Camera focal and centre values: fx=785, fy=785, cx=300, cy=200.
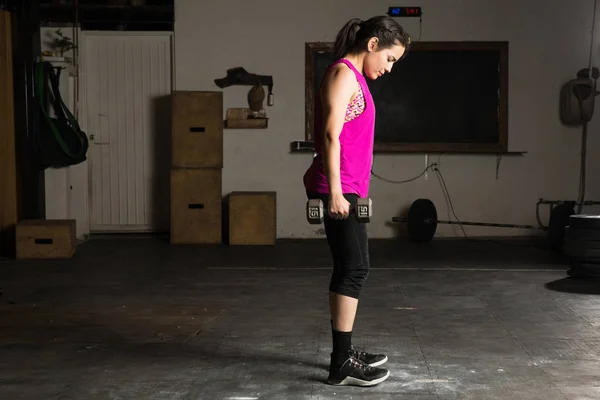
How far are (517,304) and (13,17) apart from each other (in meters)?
4.73

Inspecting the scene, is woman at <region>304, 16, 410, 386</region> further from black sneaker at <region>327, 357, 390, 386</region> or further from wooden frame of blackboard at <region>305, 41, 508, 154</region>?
wooden frame of blackboard at <region>305, 41, 508, 154</region>

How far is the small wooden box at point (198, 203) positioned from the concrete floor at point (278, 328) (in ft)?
3.14

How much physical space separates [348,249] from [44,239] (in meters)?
4.30

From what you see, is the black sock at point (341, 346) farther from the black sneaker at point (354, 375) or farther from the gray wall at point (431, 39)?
the gray wall at point (431, 39)

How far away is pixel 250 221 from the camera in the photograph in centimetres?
732

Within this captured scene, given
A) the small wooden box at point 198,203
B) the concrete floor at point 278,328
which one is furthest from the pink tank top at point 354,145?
the small wooden box at point 198,203

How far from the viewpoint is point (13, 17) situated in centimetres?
660

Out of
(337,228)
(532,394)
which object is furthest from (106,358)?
(532,394)

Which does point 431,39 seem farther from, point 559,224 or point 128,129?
point 128,129

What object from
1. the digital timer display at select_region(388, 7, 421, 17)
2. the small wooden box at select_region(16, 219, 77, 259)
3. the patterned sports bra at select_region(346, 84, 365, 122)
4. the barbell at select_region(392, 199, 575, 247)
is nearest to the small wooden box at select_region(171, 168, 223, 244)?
the small wooden box at select_region(16, 219, 77, 259)

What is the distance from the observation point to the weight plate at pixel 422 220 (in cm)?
752

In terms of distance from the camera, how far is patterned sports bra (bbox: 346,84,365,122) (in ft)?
9.21

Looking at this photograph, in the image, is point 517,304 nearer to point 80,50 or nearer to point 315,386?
point 315,386

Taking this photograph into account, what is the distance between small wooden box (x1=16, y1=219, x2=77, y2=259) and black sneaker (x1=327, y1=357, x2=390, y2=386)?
4061 mm
